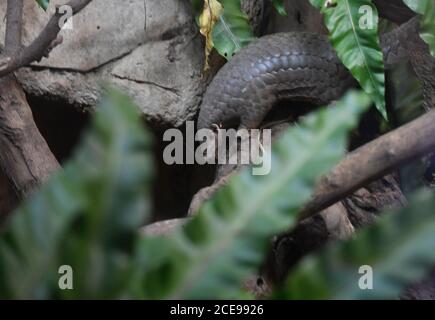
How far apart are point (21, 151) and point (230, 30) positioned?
734 millimetres

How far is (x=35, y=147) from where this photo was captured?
157 centimetres

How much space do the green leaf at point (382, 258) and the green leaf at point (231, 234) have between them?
0.05 m

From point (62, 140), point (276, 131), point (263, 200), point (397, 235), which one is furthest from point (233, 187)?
point (62, 140)

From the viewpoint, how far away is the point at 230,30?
1855 millimetres

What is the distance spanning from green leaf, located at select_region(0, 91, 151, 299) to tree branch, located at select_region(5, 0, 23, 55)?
1229mm

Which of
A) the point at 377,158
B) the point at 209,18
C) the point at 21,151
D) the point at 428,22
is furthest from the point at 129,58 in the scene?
the point at 377,158

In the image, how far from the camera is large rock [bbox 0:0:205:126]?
1772 mm

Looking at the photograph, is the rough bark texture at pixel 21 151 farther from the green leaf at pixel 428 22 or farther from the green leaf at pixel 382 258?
the green leaf at pixel 382 258

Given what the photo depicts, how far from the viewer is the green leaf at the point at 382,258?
46cm

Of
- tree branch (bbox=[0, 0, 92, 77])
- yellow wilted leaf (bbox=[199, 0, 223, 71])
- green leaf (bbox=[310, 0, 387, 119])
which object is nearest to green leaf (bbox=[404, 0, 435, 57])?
green leaf (bbox=[310, 0, 387, 119])

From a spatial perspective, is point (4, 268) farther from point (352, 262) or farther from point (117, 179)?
point (352, 262)

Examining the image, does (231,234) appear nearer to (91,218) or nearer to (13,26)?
(91,218)

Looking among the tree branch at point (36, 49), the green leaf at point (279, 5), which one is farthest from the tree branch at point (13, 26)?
the green leaf at point (279, 5)

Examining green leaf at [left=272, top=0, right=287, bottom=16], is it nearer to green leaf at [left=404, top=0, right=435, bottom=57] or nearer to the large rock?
the large rock
